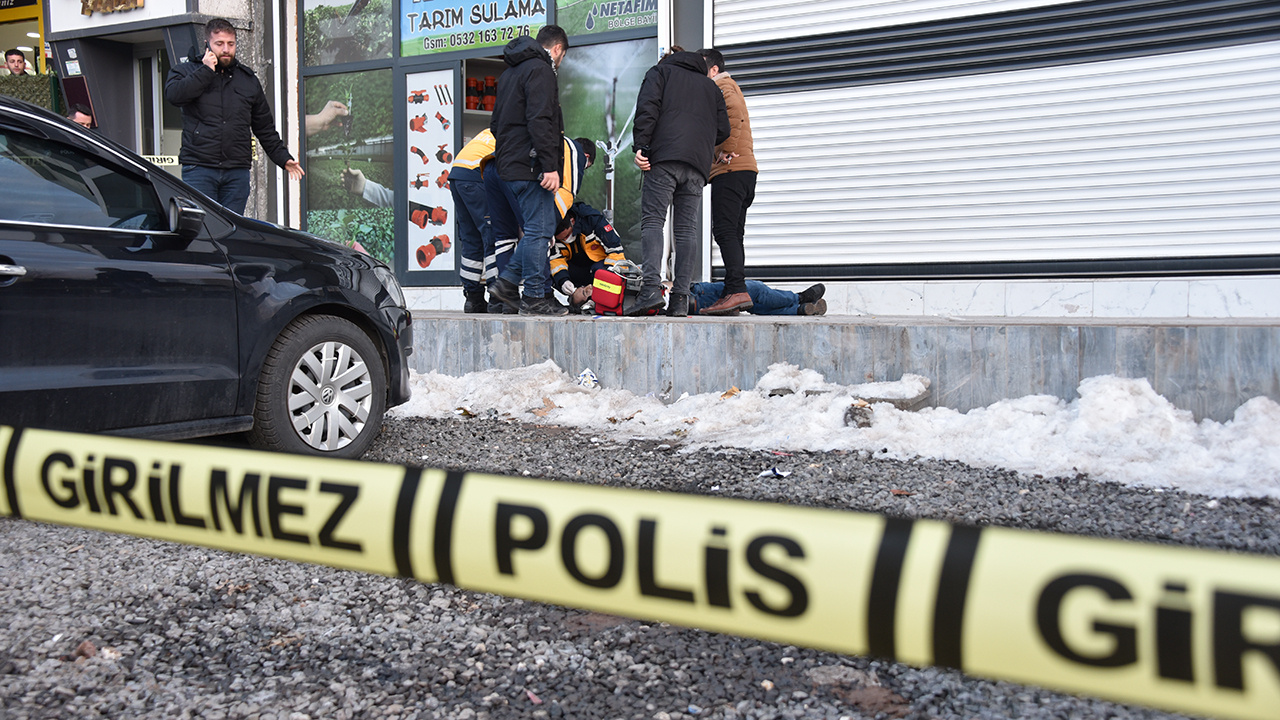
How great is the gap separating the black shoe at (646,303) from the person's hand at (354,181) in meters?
6.02

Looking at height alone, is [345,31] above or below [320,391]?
above

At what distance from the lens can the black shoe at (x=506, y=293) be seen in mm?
7980

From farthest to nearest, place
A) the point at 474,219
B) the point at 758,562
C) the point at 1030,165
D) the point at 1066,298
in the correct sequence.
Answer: the point at 1030,165 < the point at 1066,298 < the point at 474,219 < the point at 758,562

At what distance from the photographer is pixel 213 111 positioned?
24.2 ft

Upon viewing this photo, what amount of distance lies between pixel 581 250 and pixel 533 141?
3.79ft

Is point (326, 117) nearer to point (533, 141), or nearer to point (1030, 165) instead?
point (533, 141)

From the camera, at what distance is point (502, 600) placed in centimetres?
295

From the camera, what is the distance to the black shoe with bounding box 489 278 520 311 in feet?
26.2

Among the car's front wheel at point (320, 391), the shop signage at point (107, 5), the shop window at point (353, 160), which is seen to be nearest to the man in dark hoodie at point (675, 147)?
the car's front wheel at point (320, 391)

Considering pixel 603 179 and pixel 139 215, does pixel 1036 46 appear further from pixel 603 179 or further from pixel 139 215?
pixel 139 215

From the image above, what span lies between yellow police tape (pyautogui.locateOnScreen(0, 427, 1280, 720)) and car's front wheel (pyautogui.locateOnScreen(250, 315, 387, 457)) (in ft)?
9.62

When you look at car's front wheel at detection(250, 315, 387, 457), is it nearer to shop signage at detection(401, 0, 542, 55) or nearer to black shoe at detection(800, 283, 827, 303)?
→ black shoe at detection(800, 283, 827, 303)

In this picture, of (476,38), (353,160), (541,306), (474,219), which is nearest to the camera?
(541,306)

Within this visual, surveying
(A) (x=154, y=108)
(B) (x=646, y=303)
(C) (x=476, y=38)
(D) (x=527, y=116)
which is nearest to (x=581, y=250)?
(B) (x=646, y=303)
